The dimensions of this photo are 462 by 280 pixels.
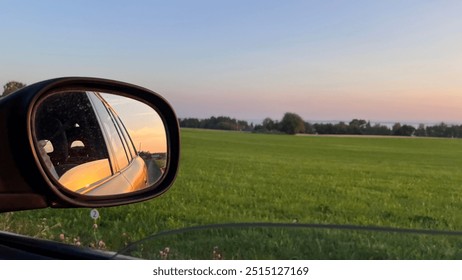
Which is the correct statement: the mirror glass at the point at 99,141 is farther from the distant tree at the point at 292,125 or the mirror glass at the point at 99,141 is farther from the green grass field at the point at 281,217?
the distant tree at the point at 292,125

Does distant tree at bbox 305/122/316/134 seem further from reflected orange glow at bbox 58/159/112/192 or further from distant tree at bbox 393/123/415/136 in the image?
reflected orange glow at bbox 58/159/112/192

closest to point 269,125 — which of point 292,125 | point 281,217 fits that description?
point 292,125

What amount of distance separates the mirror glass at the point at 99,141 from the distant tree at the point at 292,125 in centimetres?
7458

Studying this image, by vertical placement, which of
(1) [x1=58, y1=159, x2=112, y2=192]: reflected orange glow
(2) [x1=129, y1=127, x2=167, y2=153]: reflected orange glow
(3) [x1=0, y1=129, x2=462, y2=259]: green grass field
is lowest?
(3) [x1=0, y1=129, x2=462, y2=259]: green grass field

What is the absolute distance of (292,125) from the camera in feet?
249

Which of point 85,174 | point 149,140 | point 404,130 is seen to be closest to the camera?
point 85,174

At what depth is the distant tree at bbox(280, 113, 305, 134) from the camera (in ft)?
249

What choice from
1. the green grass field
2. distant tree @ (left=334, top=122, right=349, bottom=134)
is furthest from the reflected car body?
distant tree @ (left=334, top=122, right=349, bottom=134)

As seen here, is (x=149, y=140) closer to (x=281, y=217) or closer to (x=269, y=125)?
(x=281, y=217)

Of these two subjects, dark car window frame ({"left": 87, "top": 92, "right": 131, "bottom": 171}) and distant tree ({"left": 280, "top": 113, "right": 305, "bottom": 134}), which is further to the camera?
distant tree ({"left": 280, "top": 113, "right": 305, "bottom": 134})

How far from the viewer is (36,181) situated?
3.50ft

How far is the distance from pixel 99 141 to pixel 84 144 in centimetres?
13

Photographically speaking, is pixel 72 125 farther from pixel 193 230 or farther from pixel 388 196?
pixel 388 196
